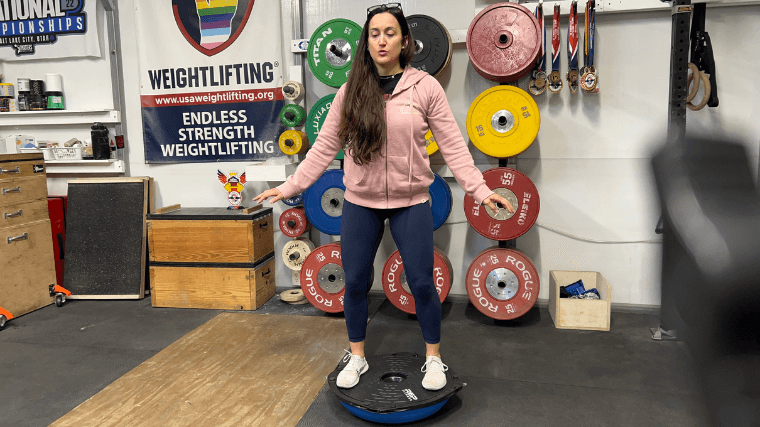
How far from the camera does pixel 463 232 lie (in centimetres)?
334

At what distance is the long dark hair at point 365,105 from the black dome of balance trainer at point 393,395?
33.8 inches

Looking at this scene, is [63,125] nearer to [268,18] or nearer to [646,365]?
[268,18]

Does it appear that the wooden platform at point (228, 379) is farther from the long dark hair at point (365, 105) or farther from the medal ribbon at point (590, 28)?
the medal ribbon at point (590, 28)

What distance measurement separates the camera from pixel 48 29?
373 cm

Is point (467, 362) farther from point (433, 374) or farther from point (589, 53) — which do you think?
point (589, 53)

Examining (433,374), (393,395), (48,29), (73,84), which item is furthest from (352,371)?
(48,29)

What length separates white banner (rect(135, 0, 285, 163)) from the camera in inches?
Result: 137

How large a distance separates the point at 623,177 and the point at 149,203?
320 centimetres

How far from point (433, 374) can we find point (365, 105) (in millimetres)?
1051

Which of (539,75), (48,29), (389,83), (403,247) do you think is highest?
(48,29)

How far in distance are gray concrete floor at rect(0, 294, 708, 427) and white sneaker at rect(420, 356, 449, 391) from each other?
0.45 ft

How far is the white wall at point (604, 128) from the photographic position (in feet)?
9.41

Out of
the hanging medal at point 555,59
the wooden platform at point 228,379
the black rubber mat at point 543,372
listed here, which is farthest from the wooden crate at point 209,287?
the hanging medal at point 555,59

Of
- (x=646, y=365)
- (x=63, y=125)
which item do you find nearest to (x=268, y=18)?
(x=63, y=125)
